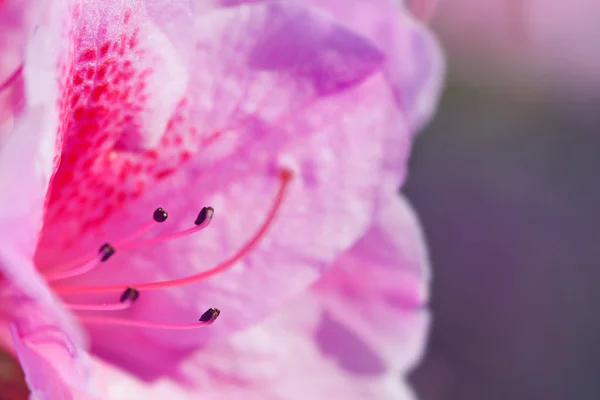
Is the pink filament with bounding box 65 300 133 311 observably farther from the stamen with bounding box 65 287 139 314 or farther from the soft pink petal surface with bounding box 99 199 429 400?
the soft pink petal surface with bounding box 99 199 429 400

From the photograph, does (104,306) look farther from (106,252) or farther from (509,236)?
(509,236)

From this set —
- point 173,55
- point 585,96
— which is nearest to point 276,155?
point 173,55

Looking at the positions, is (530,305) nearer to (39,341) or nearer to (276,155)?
(276,155)

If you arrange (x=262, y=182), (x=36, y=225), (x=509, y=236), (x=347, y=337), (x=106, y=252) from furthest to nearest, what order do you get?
(x=509, y=236) → (x=347, y=337) → (x=262, y=182) → (x=106, y=252) → (x=36, y=225)

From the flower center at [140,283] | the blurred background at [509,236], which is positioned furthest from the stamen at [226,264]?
the blurred background at [509,236]

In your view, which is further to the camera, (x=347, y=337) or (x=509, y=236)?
(x=509, y=236)

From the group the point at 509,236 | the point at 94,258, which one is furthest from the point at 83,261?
the point at 509,236

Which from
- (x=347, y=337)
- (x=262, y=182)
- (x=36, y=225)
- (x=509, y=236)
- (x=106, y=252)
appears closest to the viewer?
(x=36, y=225)

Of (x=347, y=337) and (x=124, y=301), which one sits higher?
(x=124, y=301)
